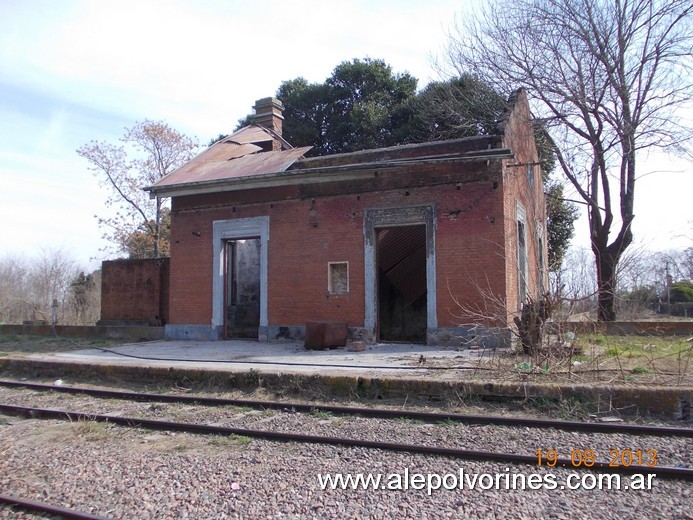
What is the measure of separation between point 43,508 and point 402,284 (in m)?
12.3

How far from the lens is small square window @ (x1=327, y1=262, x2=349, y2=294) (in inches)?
506

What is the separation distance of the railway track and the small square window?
18.0 ft

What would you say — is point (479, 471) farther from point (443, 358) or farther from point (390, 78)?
point (390, 78)

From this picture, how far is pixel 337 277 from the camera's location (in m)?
13.0

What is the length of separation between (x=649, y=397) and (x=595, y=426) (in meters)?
1.25

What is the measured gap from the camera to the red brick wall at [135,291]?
15.9 meters

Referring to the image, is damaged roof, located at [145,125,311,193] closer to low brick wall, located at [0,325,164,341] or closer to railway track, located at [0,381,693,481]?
low brick wall, located at [0,325,164,341]

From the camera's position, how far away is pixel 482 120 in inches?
807

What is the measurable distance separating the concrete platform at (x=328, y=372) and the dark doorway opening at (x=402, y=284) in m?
3.70

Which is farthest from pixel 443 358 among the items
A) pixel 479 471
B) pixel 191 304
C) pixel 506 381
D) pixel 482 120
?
pixel 482 120

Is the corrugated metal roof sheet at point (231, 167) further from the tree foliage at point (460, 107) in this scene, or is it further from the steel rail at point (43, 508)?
the steel rail at point (43, 508)

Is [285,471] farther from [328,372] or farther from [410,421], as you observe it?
[328,372]

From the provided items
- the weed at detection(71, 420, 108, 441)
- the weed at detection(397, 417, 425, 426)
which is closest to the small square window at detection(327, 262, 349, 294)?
the weed at detection(397, 417, 425, 426)
